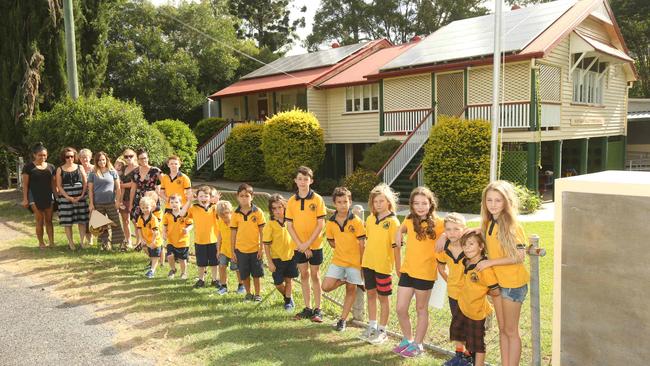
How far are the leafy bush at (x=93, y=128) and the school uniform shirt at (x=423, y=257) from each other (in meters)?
9.90

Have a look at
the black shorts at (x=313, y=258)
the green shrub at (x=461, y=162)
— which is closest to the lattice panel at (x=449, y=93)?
the green shrub at (x=461, y=162)

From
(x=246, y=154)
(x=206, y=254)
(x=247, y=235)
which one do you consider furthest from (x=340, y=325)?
(x=246, y=154)

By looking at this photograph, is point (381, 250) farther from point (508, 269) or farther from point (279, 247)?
point (279, 247)

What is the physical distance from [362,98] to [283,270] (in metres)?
15.7

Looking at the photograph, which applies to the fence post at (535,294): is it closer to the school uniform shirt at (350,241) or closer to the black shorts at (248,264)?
the school uniform shirt at (350,241)

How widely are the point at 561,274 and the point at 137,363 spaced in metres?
3.42

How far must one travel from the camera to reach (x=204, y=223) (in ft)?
21.5

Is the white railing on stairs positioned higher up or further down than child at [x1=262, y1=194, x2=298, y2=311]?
higher up

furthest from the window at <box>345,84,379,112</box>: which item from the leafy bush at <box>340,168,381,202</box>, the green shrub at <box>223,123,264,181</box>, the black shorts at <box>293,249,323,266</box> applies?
the black shorts at <box>293,249,323,266</box>

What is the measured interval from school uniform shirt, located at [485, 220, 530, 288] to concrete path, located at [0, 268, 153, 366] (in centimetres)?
297

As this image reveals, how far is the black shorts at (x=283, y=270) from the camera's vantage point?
5695 millimetres

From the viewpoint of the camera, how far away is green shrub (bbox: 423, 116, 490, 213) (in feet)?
45.2

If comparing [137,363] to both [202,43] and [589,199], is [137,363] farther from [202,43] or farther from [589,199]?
[202,43]

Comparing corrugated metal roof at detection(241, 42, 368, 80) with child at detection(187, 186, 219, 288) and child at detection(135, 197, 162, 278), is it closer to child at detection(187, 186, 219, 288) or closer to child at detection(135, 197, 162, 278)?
child at detection(135, 197, 162, 278)
